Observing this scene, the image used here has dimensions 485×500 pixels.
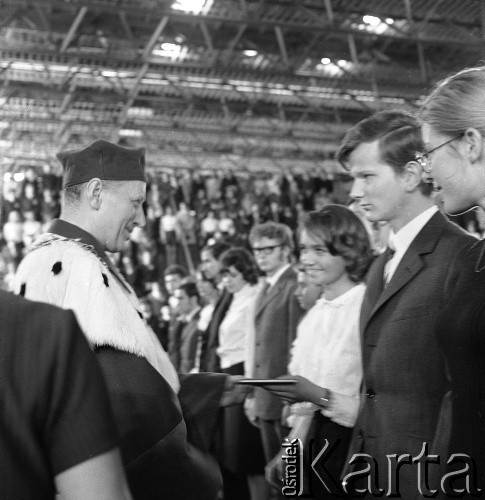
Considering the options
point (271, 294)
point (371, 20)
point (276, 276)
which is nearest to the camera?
point (271, 294)

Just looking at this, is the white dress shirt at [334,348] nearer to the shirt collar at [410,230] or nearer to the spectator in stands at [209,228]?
the shirt collar at [410,230]

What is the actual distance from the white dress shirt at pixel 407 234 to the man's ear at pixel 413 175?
0.08 meters

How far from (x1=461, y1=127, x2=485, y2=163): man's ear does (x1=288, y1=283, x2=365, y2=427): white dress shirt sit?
3.63 feet

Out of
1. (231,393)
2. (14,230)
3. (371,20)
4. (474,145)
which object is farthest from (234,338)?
(14,230)

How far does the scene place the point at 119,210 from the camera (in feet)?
8.09

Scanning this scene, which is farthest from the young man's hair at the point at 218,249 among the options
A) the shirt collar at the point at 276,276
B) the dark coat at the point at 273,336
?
the dark coat at the point at 273,336

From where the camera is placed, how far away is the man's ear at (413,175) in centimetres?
217

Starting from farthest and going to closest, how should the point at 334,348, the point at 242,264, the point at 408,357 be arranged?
the point at 242,264
the point at 334,348
the point at 408,357

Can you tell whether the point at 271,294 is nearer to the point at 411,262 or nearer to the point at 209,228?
the point at 411,262

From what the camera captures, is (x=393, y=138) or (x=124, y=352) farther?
(x=393, y=138)

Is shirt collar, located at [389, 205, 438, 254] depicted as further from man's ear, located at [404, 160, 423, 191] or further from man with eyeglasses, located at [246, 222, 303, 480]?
man with eyeglasses, located at [246, 222, 303, 480]

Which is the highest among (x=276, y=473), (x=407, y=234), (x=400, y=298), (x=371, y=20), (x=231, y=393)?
(x=371, y=20)

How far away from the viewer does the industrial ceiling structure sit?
987 centimetres

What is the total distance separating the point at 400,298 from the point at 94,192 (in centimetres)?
97
